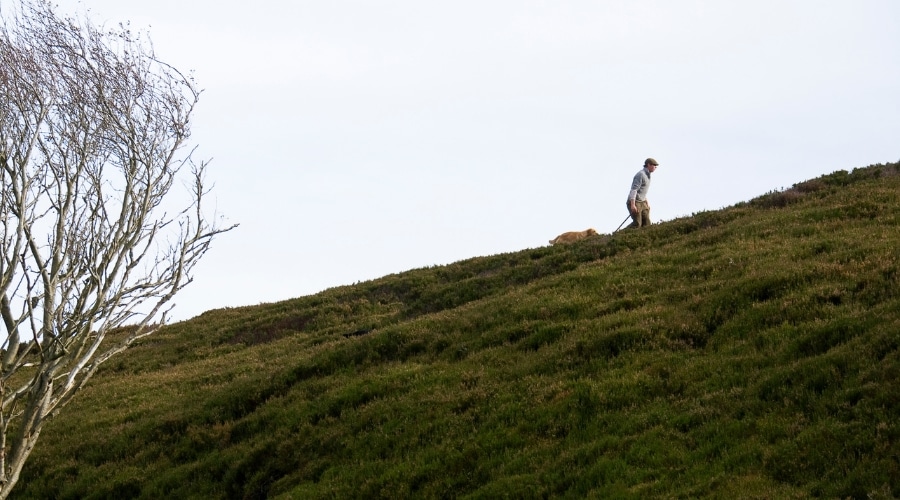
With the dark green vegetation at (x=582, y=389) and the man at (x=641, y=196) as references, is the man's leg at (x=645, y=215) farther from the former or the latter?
the dark green vegetation at (x=582, y=389)

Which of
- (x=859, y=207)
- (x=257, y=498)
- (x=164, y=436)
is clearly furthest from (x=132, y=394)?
(x=859, y=207)

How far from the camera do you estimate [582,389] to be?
1845 cm

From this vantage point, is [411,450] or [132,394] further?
[132,394]

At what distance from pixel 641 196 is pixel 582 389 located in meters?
15.5

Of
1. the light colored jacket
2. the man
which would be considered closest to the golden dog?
the man

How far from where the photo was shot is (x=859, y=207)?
27953mm

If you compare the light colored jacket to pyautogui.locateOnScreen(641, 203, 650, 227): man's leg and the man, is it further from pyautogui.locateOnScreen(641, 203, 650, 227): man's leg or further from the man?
pyautogui.locateOnScreen(641, 203, 650, 227): man's leg

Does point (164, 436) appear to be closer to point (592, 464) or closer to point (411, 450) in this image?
point (411, 450)

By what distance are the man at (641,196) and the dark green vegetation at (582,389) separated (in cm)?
115

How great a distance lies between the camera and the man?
31.4 m

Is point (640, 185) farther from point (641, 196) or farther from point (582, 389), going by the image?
point (582, 389)

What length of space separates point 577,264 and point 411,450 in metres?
14.2

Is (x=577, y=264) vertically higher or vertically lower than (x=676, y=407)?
higher

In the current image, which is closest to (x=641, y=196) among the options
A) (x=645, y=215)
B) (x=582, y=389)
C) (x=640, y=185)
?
(x=640, y=185)
